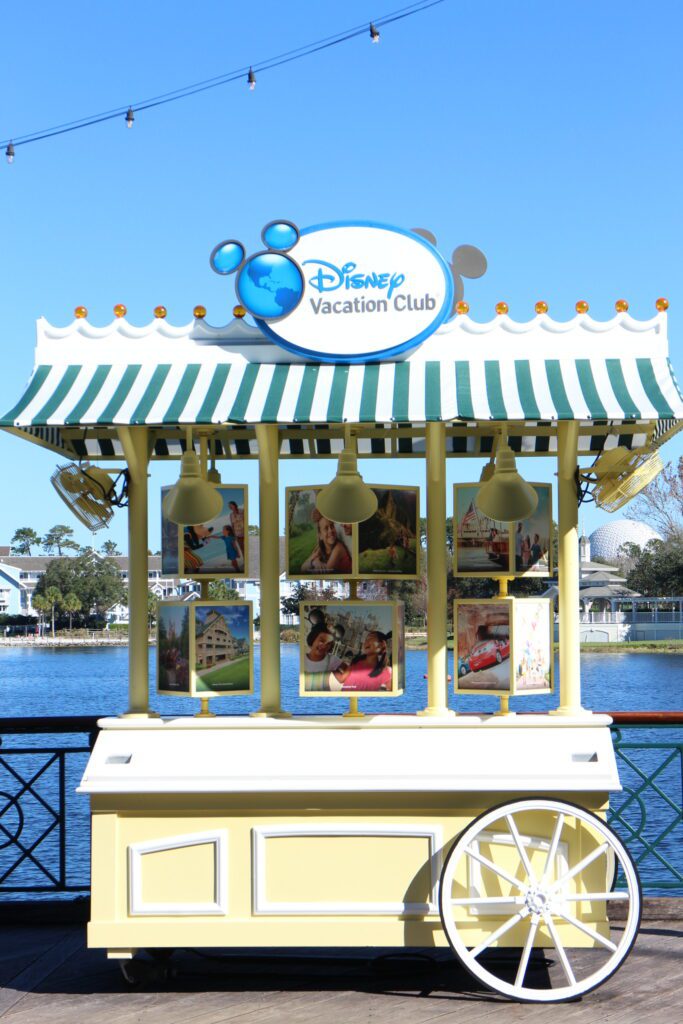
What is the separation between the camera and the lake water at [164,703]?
15.3 metres

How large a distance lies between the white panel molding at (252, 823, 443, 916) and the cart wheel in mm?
110

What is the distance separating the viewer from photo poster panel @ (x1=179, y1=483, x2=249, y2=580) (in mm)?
5879

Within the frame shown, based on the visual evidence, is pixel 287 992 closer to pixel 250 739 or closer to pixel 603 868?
pixel 250 739

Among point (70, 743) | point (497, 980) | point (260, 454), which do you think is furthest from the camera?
point (70, 743)

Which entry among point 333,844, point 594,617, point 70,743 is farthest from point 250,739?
point 594,617

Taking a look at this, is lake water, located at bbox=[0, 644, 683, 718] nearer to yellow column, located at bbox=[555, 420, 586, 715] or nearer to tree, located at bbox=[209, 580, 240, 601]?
tree, located at bbox=[209, 580, 240, 601]

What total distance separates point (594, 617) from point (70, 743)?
57.7 metres

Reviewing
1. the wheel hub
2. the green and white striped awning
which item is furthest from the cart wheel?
the green and white striped awning

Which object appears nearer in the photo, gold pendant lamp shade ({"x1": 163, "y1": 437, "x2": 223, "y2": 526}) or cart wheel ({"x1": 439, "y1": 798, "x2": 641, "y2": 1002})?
cart wheel ({"x1": 439, "y1": 798, "x2": 641, "y2": 1002})

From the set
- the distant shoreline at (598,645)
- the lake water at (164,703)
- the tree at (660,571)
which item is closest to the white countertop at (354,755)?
the lake water at (164,703)

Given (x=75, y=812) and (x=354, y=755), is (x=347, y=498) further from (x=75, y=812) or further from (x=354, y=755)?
(x=75, y=812)

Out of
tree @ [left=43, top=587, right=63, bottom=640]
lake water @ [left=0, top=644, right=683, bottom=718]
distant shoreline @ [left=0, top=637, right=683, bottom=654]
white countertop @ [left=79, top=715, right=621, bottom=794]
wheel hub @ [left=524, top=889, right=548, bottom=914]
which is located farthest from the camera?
tree @ [left=43, top=587, right=63, bottom=640]

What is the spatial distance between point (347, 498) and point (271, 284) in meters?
1.04

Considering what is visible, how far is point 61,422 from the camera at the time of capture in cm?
525
